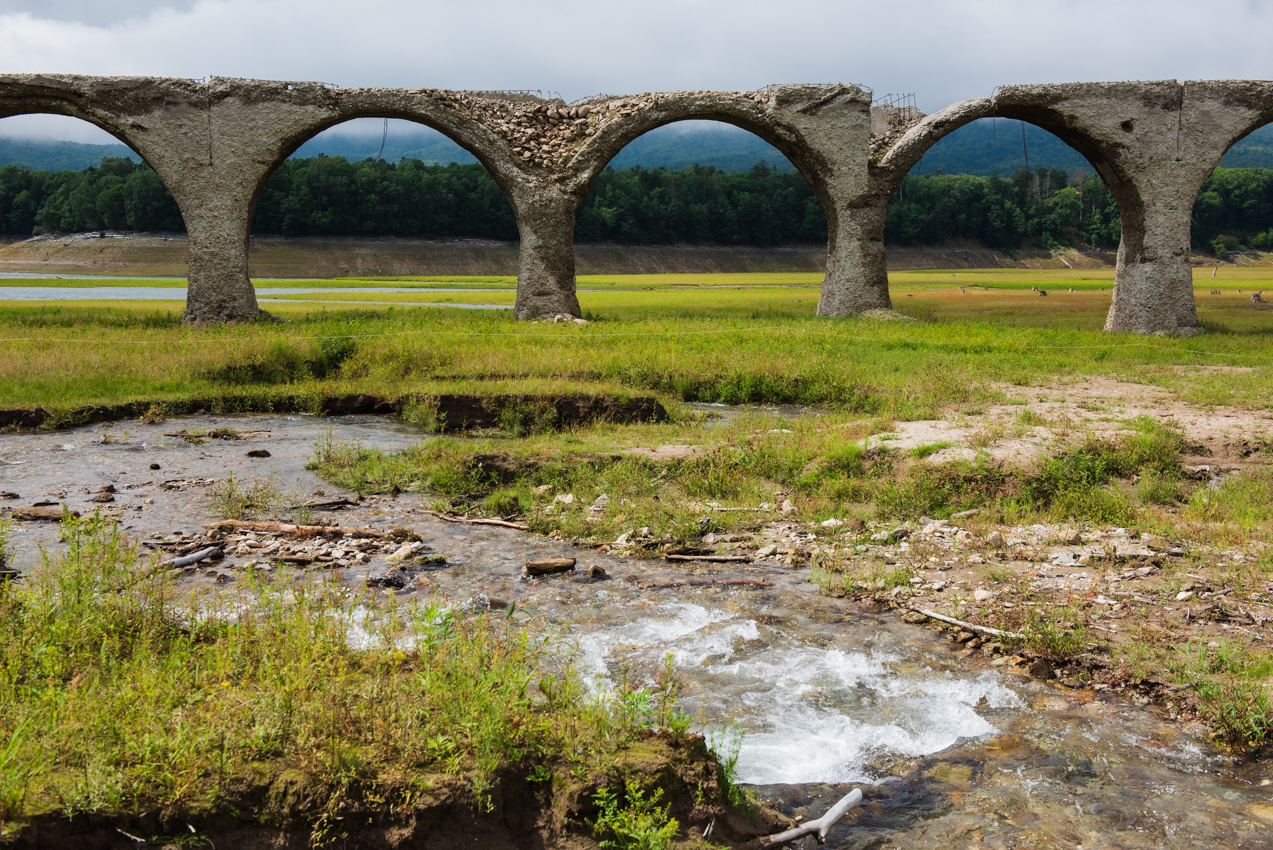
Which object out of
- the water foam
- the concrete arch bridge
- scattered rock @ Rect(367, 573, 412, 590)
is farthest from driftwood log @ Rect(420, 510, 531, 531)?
the concrete arch bridge

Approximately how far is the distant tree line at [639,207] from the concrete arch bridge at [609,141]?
38442 millimetres

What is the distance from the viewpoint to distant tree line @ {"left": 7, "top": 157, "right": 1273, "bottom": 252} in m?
54.8

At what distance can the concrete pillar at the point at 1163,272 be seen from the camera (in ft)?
61.0

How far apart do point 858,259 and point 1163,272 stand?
607 cm

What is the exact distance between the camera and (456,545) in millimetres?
6691

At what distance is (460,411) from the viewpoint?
10.9 metres

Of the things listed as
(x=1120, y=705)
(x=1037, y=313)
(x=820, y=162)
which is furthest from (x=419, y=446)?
(x=1037, y=313)

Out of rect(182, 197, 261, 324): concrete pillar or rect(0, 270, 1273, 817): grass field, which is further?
rect(182, 197, 261, 324): concrete pillar

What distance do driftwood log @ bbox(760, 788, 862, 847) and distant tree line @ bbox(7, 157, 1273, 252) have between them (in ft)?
185

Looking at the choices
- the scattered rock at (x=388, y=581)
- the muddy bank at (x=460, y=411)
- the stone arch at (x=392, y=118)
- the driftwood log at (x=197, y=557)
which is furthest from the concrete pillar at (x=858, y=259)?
the driftwood log at (x=197, y=557)

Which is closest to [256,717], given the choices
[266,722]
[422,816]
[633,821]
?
[266,722]

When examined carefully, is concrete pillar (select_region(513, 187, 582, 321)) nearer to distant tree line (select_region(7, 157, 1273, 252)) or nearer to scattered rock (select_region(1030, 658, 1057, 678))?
scattered rock (select_region(1030, 658, 1057, 678))

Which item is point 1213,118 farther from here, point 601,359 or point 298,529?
point 298,529

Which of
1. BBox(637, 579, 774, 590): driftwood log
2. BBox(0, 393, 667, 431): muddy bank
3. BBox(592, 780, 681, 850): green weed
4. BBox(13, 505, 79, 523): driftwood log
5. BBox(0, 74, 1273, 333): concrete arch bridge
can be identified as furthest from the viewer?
BBox(0, 74, 1273, 333): concrete arch bridge
